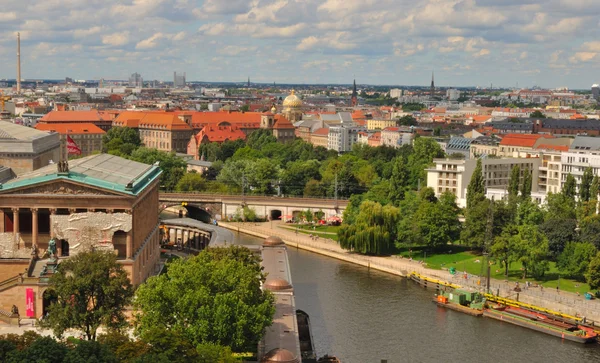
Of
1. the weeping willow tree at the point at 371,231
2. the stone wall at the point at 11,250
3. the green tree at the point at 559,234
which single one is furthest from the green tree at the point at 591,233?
the stone wall at the point at 11,250

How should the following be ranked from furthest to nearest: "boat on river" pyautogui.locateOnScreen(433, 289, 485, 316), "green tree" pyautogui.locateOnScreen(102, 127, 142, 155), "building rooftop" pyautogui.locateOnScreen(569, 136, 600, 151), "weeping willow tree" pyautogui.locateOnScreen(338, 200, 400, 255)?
"green tree" pyautogui.locateOnScreen(102, 127, 142, 155) < "building rooftop" pyautogui.locateOnScreen(569, 136, 600, 151) < "weeping willow tree" pyautogui.locateOnScreen(338, 200, 400, 255) < "boat on river" pyautogui.locateOnScreen(433, 289, 485, 316)

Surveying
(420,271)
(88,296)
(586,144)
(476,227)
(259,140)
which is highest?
(586,144)

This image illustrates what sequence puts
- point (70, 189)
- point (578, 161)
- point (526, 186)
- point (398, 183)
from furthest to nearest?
point (398, 183) < point (578, 161) < point (526, 186) < point (70, 189)

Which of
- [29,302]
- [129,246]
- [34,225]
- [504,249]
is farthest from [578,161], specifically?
[29,302]

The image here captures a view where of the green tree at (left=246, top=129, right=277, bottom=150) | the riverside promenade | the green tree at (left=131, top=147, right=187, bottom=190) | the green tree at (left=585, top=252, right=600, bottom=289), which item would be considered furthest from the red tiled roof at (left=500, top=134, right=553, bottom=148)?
the green tree at (left=585, top=252, right=600, bottom=289)

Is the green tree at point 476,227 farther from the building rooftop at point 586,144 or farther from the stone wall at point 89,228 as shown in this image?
the stone wall at point 89,228

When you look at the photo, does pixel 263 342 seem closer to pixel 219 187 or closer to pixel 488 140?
pixel 219 187

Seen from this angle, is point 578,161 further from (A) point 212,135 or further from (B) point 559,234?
(A) point 212,135

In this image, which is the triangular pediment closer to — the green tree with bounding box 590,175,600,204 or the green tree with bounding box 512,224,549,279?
the green tree with bounding box 512,224,549,279
